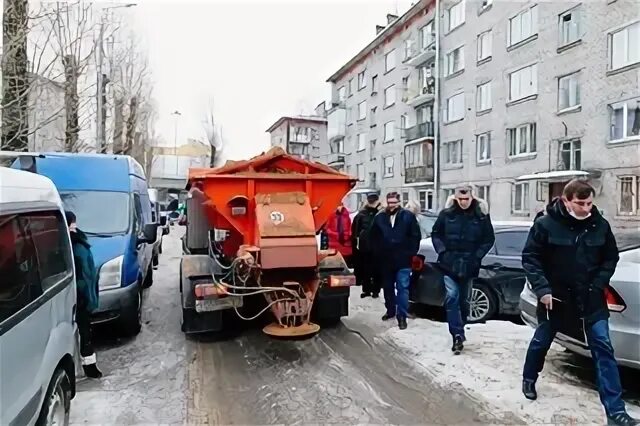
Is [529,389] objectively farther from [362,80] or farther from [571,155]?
[362,80]

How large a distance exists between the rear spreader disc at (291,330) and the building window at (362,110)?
41687mm

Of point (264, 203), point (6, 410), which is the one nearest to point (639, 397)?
point (264, 203)

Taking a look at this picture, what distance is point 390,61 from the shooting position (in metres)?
41.8

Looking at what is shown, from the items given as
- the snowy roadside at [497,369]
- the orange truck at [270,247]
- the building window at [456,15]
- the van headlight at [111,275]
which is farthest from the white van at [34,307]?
the building window at [456,15]

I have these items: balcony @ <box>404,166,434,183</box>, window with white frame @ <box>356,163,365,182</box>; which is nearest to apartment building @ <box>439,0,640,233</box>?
balcony @ <box>404,166,434,183</box>

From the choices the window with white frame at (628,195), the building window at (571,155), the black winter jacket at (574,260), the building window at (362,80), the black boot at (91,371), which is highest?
the building window at (362,80)

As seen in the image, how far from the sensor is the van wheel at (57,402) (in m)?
3.10

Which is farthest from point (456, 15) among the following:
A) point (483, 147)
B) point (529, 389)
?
point (529, 389)

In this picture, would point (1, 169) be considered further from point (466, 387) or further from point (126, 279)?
point (466, 387)

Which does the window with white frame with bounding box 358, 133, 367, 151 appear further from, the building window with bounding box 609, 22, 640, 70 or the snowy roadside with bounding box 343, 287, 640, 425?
the snowy roadside with bounding box 343, 287, 640, 425

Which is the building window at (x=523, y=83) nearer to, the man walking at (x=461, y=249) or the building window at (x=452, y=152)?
the building window at (x=452, y=152)

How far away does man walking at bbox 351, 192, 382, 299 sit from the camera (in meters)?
9.27

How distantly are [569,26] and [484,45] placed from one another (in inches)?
252

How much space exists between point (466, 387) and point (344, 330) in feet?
7.92
